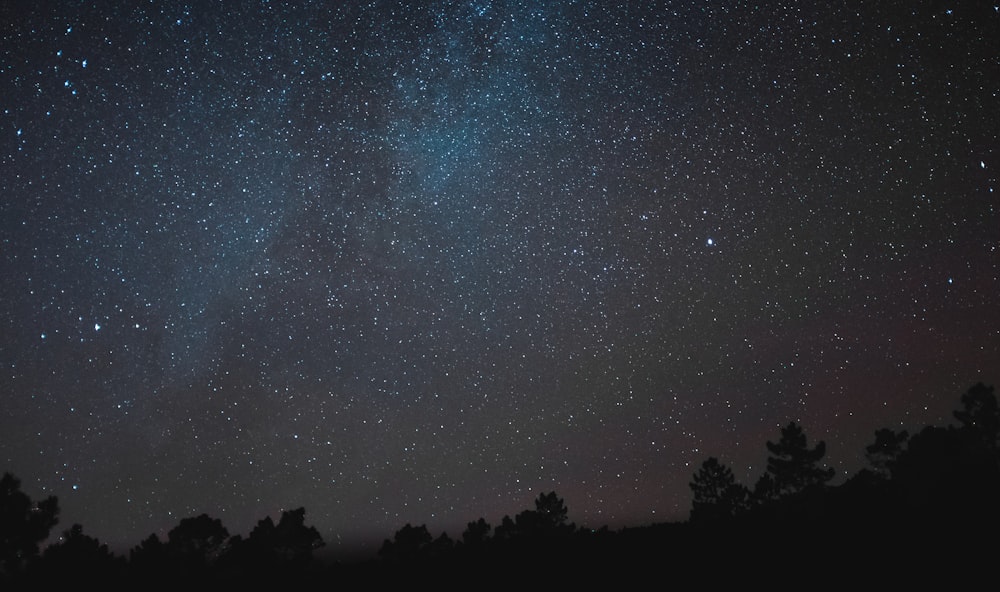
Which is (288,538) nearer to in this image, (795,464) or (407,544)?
(407,544)

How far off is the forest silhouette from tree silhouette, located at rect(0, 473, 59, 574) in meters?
0.04

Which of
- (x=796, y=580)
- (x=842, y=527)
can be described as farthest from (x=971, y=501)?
(x=796, y=580)

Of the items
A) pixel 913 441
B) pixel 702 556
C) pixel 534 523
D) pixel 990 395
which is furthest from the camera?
pixel 534 523

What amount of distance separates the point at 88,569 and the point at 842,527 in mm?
22349

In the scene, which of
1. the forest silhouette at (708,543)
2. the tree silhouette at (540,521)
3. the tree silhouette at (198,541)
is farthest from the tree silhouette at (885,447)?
the tree silhouette at (198,541)

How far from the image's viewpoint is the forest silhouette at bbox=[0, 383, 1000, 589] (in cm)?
1027

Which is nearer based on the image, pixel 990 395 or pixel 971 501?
pixel 971 501

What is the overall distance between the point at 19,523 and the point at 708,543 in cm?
2186

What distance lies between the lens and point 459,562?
19312mm

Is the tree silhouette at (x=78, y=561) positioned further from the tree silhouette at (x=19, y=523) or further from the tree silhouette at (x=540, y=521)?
the tree silhouette at (x=540, y=521)

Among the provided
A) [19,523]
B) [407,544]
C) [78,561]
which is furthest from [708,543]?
[19,523]

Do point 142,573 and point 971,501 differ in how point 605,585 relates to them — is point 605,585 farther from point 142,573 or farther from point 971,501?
point 142,573

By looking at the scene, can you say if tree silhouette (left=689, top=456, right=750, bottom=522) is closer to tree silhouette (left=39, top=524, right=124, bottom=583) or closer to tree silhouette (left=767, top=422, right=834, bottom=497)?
tree silhouette (left=767, top=422, right=834, bottom=497)

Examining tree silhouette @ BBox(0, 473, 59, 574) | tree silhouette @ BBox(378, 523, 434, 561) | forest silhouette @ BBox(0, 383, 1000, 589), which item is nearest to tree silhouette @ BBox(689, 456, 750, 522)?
forest silhouette @ BBox(0, 383, 1000, 589)
